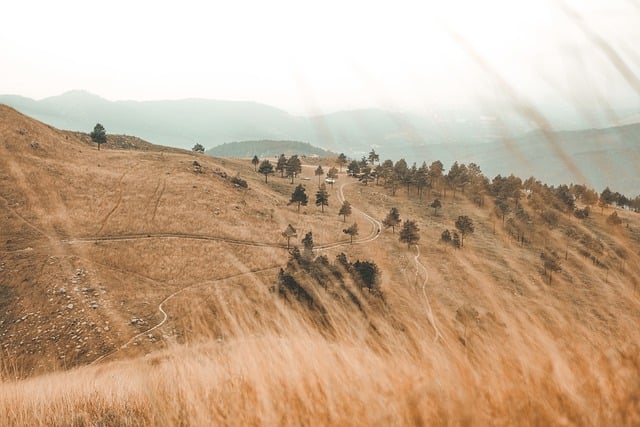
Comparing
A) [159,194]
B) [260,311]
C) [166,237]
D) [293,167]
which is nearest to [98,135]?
[159,194]

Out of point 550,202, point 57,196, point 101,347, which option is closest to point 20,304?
point 101,347

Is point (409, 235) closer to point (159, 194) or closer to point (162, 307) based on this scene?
point (162, 307)

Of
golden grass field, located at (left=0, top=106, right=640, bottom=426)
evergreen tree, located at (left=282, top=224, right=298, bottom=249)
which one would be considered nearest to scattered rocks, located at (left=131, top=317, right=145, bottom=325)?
golden grass field, located at (left=0, top=106, right=640, bottom=426)

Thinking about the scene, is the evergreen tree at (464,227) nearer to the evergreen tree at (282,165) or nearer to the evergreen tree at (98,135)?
the evergreen tree at (282,165)

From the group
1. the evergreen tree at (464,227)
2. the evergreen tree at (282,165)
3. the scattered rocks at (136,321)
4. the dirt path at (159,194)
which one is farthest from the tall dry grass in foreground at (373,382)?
the evergreen tree at (282,165)

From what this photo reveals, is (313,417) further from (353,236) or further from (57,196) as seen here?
(57,196)

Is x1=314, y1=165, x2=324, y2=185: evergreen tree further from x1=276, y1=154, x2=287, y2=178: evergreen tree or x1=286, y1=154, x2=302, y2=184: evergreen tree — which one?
x1=276, y1=154, x2=287, y2=178: evergreen tree

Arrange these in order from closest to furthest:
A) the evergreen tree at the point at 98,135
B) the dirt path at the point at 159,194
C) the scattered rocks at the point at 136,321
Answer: the scattered rocks at the point at 136,321, the dirt path at the point at 159,194, the evergreen tree at the point at 98,135

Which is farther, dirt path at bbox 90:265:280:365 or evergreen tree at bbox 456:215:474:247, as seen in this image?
evergreen tree at bbox 456:215:474:247

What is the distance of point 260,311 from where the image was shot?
14.9 feet

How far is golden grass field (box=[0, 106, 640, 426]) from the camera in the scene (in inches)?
120

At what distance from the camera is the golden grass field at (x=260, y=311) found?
305 cm

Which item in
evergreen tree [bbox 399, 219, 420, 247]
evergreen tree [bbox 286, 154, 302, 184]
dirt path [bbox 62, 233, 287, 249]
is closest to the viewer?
dirt path [bbox 62, 233, 287, 249]

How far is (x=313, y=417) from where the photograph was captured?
2947mm
